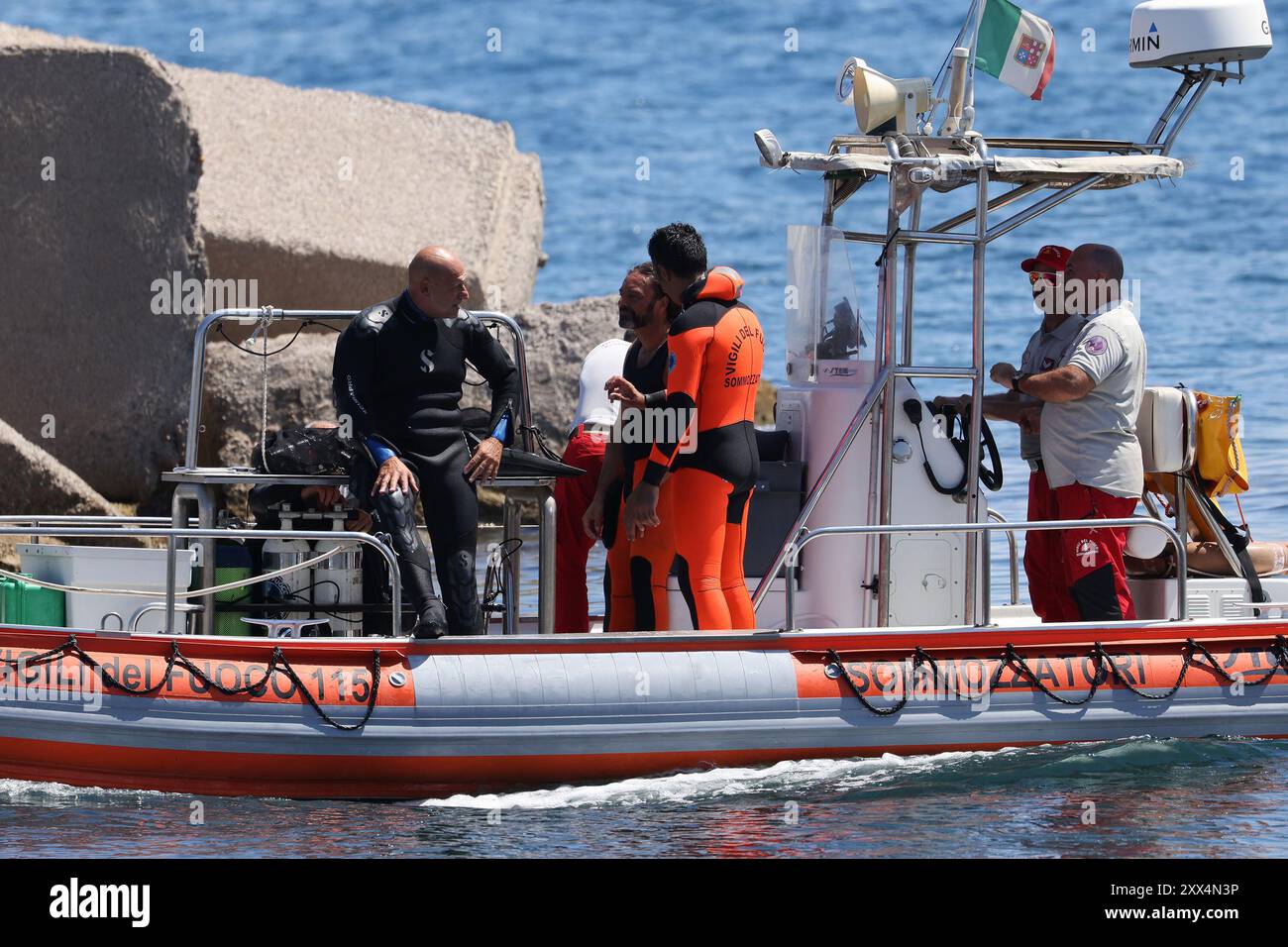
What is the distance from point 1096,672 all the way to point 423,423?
9.67 feet

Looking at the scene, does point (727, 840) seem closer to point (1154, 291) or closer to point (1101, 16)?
point (1154, 291)

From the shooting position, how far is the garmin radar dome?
298 inches

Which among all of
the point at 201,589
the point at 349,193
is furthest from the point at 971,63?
the point at 349,193

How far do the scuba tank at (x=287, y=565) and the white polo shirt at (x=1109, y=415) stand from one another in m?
3.21

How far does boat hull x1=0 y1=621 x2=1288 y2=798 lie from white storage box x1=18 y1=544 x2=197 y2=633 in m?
0.81

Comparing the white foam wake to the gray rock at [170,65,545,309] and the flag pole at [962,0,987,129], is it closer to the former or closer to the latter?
the flag pole at [962,0,987,129]

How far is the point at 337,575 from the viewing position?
7176 mm

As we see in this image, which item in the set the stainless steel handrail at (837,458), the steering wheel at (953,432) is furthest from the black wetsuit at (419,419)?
the steering wheel at (953,432)

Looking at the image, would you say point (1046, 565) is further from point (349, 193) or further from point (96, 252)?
point (349, 193)

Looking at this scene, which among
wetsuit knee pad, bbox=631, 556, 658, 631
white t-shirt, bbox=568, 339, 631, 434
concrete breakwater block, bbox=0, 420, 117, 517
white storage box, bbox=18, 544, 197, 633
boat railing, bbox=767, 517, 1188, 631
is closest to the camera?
boat railing, bbox=767, 517, 1188, 631

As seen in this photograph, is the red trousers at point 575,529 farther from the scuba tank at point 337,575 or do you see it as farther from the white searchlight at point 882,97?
the white searchlight at point 882,97

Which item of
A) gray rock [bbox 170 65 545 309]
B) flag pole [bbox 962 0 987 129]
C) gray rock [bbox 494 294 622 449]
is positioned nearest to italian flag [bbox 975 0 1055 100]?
flag pole [bbox 962 0 987 129]

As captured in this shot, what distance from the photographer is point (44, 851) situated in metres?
6.17

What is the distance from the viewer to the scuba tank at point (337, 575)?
7.14 m
